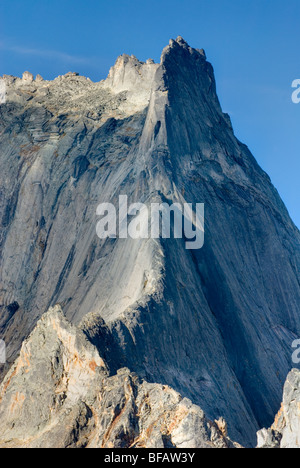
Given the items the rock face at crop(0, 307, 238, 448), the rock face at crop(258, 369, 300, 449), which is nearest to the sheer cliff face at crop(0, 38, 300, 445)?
the rock face at crop(0, 307, 238, 448)

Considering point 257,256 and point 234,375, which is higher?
point 257,256

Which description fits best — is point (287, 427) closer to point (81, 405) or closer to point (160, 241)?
point (81, 405)

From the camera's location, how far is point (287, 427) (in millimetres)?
36969

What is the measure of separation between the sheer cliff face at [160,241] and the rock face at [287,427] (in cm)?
1346

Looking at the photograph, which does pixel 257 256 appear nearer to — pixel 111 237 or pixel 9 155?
pixel 111 237

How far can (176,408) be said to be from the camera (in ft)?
124

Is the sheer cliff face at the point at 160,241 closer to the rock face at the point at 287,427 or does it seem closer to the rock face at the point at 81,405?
the rock face at the point at 81,405

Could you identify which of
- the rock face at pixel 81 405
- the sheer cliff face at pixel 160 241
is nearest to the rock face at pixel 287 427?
the rock face at pixel 81 405

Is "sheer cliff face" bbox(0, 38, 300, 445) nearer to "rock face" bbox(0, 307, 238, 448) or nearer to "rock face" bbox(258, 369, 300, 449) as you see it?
"rock face" bbox(0, 307, 238, 448)

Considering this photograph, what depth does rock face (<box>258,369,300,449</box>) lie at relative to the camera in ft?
118

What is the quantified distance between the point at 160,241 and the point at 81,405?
2247 cm

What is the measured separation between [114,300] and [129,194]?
13539 mm
